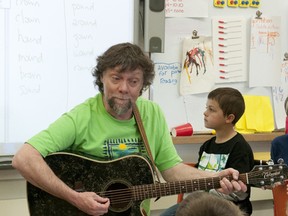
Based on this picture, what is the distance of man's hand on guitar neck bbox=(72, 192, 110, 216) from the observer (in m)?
2.13

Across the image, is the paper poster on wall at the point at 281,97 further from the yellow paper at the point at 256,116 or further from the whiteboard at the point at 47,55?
the whiteboard at the point at 47,55

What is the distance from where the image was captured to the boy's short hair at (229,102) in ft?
9.78

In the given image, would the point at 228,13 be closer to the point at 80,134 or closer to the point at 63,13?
the point at 63,13

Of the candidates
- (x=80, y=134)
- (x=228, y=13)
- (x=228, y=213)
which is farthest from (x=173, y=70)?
(x=228, y=213)

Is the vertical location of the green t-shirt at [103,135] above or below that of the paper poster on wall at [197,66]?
below

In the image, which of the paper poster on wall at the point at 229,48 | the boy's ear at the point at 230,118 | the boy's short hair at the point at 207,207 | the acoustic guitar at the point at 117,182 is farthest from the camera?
the paper poster on wall at the point at 229,48

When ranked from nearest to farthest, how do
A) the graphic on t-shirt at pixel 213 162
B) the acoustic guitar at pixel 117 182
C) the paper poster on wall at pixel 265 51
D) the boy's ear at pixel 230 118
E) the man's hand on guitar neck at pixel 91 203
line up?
1. the man's hand on guitar neck at pixel 91 203
2. the acoustic guitar at pixel 117 182
3. the graphic on t-shirt at pixel 213 162
4. the boy's ear at pixel 230 118
5. the paper poster on wall at pixel 265 51

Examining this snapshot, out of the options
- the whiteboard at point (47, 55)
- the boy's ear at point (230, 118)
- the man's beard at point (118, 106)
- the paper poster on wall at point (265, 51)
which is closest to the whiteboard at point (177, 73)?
the paper poster on wall at point (265, 51)

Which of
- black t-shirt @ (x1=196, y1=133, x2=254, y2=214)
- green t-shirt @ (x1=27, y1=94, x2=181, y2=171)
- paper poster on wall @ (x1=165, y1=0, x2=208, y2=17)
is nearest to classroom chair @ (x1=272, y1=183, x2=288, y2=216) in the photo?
black t-shirt @ (x1=196, y1=133, x2=254, y2=214)

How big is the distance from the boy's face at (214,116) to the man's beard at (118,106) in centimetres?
83

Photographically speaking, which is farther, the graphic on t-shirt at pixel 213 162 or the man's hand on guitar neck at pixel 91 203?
the graphic on t-shirt at pixel 213 162

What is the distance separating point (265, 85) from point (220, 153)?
3.56 ft

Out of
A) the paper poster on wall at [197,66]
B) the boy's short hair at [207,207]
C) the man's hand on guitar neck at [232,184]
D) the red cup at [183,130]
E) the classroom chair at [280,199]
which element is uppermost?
the paper poster on wall at [197,66]

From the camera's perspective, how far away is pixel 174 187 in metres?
2.33
